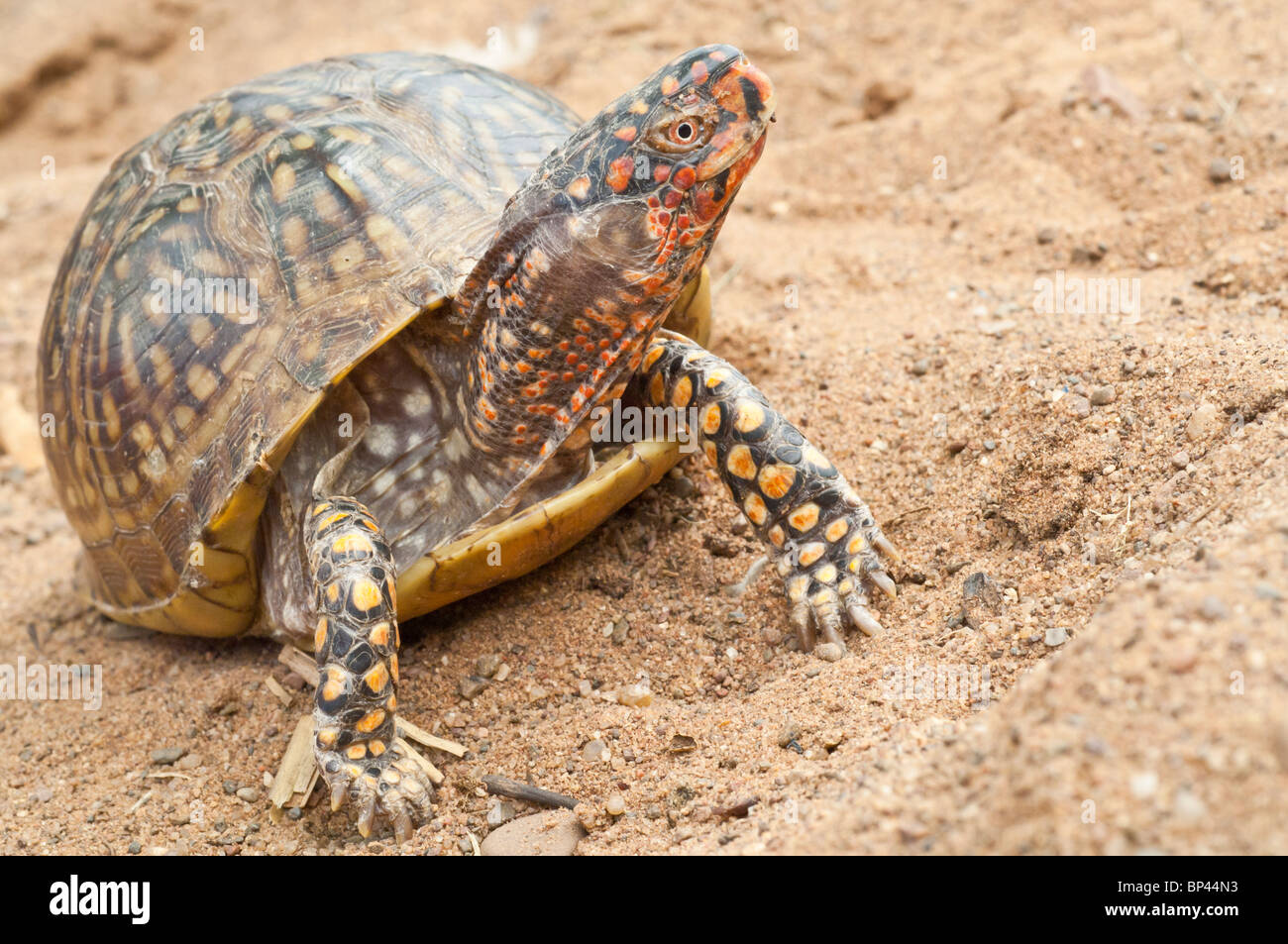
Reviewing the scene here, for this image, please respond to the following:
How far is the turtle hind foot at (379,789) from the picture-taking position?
3248mm

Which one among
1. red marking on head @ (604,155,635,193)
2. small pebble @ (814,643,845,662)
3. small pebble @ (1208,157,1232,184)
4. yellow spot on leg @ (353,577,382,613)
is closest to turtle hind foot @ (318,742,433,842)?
yellow spot on leg @ (353,577,382,613)

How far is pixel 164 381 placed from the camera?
12.7 ft

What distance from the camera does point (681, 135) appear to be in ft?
9.53

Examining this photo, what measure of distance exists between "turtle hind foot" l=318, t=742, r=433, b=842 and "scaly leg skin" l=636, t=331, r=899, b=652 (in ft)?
4.40

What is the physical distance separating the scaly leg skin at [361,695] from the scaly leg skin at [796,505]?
1.23m

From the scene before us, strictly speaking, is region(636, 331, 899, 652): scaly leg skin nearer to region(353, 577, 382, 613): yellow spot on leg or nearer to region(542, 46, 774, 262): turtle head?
region(542, 46, 774, 262): turtle head

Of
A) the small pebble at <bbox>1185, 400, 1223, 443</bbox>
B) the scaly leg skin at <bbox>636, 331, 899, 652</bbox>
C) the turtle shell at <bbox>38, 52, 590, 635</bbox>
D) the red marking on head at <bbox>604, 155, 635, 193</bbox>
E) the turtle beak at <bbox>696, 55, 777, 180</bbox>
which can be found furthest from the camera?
the turtle shell at <bbox>38, 52, 590, 635</bbox>

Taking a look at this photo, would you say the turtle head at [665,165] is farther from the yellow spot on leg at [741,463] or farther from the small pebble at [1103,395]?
the small pebble at [1103,395]

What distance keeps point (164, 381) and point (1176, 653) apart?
11.2 ft

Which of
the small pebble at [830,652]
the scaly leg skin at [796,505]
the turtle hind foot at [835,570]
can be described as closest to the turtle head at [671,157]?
the scaly leg skin at [796,505]

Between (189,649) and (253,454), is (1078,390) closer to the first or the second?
(253,454)

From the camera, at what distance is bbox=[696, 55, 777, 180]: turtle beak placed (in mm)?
2850
